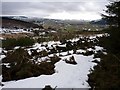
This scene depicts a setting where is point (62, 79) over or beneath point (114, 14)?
beneath

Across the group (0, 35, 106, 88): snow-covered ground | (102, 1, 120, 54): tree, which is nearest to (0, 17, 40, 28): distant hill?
(0, 35, 106, 88): snow-covered ground

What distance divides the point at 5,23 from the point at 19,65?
57.6 meters

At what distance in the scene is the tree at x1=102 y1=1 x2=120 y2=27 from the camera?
45.2 ft

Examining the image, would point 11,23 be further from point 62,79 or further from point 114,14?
point 62,79

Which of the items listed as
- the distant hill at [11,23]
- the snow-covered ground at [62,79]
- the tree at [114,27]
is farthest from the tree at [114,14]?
the distant hill at [11,23]

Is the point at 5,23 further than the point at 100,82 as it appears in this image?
Yes

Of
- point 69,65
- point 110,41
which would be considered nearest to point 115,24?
point 110,41

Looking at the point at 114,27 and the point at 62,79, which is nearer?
the point at 62,79

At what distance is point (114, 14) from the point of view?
14.9 metres

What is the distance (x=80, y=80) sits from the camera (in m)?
12.6

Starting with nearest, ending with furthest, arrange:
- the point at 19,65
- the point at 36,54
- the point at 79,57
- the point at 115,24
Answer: the point at 115,24 < the point at 19,65 < the point at 79,57 < the point at 36,54

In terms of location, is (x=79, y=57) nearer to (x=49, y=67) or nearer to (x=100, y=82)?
(x=49, y=67)

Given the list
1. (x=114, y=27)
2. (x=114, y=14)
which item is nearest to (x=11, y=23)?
(x=114, y=14)

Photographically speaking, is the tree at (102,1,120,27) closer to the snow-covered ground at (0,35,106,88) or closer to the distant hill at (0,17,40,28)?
the snow-covered ground at (0,35,106,88)
